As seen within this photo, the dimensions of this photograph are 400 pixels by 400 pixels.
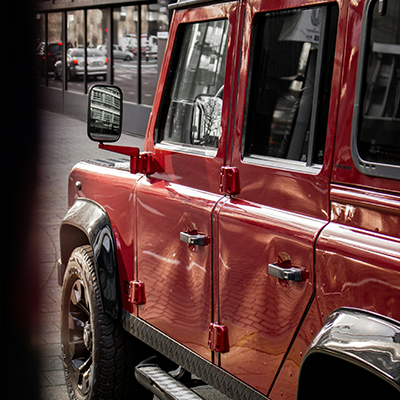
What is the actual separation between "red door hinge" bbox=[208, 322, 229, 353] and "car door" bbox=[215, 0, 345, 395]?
0.03 meters

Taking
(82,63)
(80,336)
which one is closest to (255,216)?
(80,336)

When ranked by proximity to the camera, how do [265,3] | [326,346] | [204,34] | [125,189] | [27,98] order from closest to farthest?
[27,98]
[326,346]
[265,3]
[204,34]
[125,189]

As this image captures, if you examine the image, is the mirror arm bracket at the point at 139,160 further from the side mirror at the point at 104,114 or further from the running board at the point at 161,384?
the running board at the point at 161,384

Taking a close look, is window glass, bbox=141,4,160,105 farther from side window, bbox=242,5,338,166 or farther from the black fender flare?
side window, bbox=242,5,338,166

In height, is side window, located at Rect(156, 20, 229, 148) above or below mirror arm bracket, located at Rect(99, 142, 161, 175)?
above

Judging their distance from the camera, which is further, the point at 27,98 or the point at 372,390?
the point at 372,390

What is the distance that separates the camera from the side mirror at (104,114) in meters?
2.89

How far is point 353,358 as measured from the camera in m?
1.61

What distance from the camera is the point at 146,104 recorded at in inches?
698

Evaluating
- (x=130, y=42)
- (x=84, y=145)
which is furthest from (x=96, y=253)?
(x=130, y=42)

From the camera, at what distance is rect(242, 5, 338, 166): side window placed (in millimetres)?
1961

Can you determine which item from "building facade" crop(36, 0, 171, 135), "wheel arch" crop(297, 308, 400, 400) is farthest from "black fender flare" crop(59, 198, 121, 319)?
"building facade" crop(36, 0, 171, 135)

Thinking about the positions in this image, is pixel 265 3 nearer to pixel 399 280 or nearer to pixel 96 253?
pixel 399 280

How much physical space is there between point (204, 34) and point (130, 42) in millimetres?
16830
